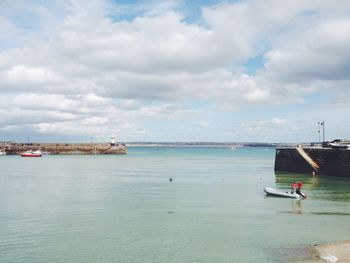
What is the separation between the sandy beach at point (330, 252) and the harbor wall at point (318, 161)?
48.7 meters

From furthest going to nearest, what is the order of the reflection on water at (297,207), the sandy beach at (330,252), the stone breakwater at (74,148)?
the stone breakwater at (74,148)
the reflection on water at (297,207)
the sandy beach at (330,252)

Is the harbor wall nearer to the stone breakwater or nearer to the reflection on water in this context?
the reflection on water

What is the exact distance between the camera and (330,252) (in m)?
24.6

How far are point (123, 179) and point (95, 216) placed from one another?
117ft

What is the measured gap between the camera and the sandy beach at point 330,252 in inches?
902

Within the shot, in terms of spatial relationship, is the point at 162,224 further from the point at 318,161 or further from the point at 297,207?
the point at 318,161

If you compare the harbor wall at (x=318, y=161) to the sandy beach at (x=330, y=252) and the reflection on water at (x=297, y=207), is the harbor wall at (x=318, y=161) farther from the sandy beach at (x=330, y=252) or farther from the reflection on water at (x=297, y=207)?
the sandy beach at (x=330, y=252)

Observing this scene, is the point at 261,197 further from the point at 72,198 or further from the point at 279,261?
the point at 279,261

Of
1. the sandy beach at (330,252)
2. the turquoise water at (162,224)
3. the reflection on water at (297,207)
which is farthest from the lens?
the reflection on water at (297,207)

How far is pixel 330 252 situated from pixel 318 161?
193 feet

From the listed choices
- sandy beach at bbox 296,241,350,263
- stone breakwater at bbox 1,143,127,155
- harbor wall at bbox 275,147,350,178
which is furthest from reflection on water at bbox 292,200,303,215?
stone breakwater at bbox 1,143,127,155

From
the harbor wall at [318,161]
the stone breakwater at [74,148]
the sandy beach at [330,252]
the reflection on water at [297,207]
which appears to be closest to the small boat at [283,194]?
the reflection on water at [297,207]

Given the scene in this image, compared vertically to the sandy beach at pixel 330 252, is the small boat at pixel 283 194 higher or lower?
higher

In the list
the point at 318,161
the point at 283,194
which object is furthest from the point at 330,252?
the point at 318,161
